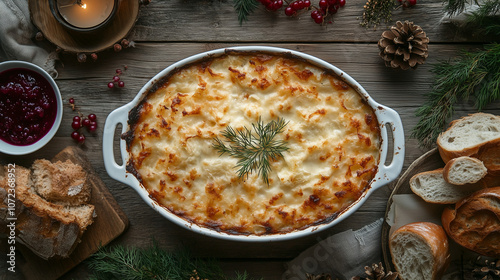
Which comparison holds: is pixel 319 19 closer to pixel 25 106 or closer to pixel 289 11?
pixel 289 11

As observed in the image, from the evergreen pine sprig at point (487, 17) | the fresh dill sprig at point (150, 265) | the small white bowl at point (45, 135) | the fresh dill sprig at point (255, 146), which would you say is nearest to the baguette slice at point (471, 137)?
the evergreen pine sprig at point (487, 17)

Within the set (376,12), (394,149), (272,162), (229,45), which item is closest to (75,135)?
(229,45)

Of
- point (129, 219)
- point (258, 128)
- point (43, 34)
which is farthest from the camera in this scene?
point (129, 219)

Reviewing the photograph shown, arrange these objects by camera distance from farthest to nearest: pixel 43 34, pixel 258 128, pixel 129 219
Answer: pixel 129 219 < pixel 43 34 < pixel 258 128

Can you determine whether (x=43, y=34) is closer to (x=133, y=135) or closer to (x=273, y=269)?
(x=133, y=135)

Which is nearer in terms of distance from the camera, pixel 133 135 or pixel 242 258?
pixel 133 135

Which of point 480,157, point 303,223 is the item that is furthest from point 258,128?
point 480,157

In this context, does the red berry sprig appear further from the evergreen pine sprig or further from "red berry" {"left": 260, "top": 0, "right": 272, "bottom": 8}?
the evergreen pine sprig

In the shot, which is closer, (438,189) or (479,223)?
(479,223)
